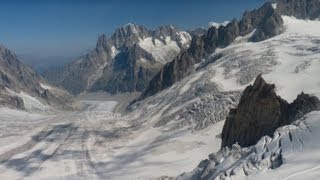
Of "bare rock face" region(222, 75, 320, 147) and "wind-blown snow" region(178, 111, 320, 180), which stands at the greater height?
"bare rock face" region(222, 75, 320, 147)

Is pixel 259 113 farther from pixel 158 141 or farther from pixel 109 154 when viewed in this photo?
pixel 109 154

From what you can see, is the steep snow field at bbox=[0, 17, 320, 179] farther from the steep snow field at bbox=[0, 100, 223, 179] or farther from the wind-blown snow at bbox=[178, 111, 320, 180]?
the wind-blown snow at bbox=[178, 111, 320, 180]

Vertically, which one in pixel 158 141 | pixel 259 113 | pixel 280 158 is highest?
pixel 259 113

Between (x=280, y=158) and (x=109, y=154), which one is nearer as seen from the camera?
(x=280, y=158)

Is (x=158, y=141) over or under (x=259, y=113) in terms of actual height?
under

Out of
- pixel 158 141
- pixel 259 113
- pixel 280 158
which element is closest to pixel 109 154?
pixel 158 141

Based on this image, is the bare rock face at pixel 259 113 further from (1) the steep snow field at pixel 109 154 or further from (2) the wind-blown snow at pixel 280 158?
(2) the wind-blown snow at pixel 280 158

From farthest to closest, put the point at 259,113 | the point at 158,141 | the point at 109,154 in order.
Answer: the point at 158,141
the point at 109,154
the point at 259,113

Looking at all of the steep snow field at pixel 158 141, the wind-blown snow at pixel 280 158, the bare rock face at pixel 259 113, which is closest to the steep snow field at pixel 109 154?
the steep snow field at pixel 158 141

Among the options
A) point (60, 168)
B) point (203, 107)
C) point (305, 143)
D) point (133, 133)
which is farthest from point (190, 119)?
point (305, 143)

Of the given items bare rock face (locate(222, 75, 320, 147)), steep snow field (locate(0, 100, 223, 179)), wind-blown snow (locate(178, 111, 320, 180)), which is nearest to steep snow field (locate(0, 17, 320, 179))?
steep snow field (locate(0, 100, 223, 179))
